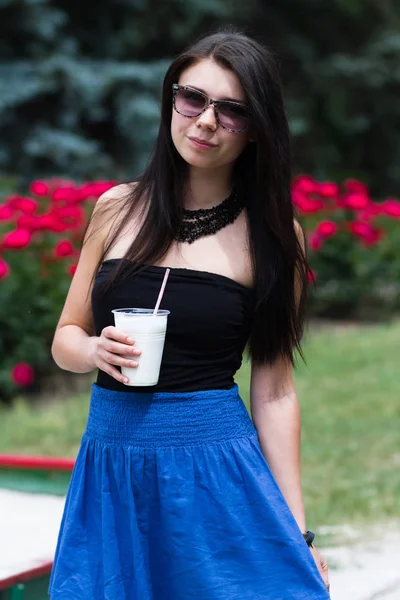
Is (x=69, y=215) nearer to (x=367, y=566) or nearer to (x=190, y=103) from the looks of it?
(x=367, y=566)

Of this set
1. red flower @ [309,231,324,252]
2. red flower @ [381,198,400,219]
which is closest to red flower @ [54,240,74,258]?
red flower @ [309,231,324,252]

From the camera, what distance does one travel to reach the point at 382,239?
1066 centimetres

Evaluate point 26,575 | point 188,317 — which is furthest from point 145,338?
Answer: point 26,575

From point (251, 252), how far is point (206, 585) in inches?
27.9

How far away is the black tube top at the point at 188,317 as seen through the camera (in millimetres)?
2143

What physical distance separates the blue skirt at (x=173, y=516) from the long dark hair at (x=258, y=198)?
25cm

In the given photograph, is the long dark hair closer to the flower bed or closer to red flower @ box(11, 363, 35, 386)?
the flower bed

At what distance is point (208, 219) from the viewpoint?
90.2 inches

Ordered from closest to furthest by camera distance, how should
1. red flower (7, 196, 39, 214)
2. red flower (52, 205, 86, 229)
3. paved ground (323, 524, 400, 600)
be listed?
paved ground (323, 524, 400, 600), red flower (7, 196, 39, 214), red flower (52, 205, 86, 229)

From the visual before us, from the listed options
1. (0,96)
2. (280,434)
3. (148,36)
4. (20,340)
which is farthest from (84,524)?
(148,36)

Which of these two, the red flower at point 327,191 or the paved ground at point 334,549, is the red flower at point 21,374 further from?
the red flower at point 327,191

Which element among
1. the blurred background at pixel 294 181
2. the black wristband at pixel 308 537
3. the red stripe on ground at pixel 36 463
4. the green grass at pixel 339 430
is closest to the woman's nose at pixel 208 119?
the blurred background at pixel 294 181

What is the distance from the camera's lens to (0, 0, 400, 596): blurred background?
5.96 meters

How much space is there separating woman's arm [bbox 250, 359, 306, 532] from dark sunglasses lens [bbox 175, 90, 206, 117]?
0.59 meters
